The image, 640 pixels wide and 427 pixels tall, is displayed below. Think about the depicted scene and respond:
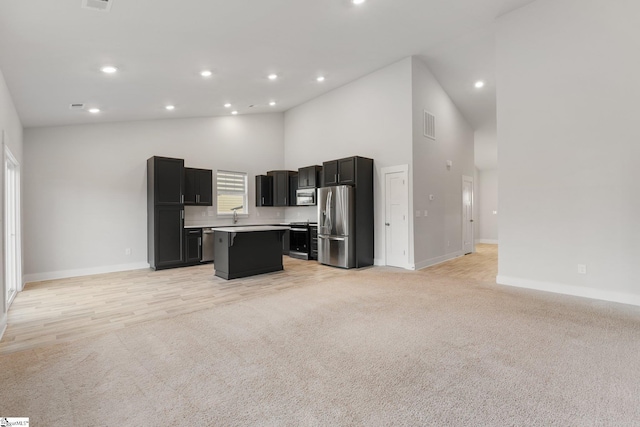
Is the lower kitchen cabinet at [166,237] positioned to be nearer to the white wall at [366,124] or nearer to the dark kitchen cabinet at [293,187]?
the dark kitchen cabinet at [293,187]

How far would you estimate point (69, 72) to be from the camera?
3672 mm

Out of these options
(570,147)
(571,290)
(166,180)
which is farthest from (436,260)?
(166,180)

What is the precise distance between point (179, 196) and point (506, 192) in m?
6.03

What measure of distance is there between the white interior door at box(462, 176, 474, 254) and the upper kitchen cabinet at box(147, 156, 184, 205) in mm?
6786

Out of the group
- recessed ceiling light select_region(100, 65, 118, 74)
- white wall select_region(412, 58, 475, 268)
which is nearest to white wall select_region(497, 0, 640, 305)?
white wall select_region(412, 58, 475, 268)

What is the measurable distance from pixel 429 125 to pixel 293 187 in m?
3.69

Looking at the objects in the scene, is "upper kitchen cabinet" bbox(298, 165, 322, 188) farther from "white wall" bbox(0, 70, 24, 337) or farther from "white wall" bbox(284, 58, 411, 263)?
"white wall" bbox(0, 70, 24, 337)

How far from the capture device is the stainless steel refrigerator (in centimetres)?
613

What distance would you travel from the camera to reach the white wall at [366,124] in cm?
609

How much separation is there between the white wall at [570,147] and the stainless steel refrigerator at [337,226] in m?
2.59

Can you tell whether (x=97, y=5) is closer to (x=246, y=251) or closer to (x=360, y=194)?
(x=246, y=251)

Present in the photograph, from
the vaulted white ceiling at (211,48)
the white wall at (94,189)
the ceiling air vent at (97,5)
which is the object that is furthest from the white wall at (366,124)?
the ceiling air vent at (97,5)

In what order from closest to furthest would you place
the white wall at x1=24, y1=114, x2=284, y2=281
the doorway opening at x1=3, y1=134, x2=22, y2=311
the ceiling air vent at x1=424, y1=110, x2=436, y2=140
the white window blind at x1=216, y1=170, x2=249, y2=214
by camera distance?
the doorway opening at x1=3, y1=134, x2=22, y2=311 → the white wall at x1=24, y1=114, x2=284, y2=281 → the ceiling air vent at x1=424, y1=110, x2=436, y2=140 → the white window blind at x1=216, y1=170, x2=249, y2=214

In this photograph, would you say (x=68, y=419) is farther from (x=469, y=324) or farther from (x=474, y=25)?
(x=474, y=25)
